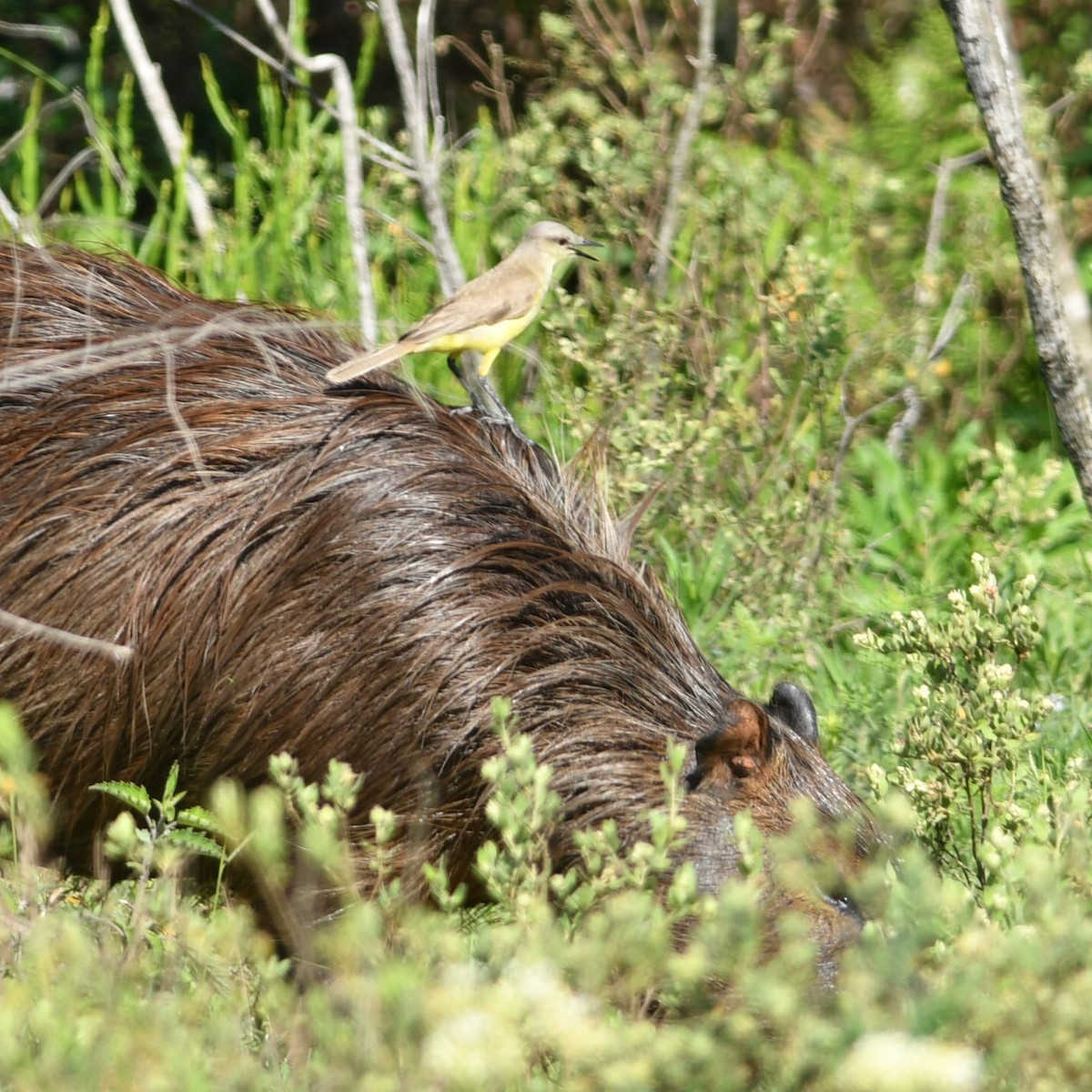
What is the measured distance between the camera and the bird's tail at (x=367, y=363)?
379 cm

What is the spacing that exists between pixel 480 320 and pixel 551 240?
72 cm

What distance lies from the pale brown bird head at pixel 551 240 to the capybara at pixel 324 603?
3.20ft

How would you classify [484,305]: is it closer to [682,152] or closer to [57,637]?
[57,637]

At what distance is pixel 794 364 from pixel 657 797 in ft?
11.4

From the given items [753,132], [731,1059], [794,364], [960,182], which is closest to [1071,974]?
[731,1059]

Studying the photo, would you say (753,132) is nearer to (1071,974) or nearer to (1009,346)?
A: (1009,346)

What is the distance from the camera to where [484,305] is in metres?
4.24

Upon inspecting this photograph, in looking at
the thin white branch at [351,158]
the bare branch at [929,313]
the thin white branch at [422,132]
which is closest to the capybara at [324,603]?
the thin white branch at [351,158]

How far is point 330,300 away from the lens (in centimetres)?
625

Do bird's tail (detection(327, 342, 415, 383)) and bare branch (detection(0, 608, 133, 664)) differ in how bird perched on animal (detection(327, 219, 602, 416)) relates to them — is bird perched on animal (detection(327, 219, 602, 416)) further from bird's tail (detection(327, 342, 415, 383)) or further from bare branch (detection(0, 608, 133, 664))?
bare branch (detection(0, 608, 133, 664))

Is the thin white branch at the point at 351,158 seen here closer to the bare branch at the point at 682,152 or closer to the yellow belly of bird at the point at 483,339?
the bare branch at the point at 682,152

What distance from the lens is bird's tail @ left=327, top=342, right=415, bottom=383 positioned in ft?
12.4

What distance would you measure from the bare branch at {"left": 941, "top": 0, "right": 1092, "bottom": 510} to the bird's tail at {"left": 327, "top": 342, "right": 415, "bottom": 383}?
5.01ft

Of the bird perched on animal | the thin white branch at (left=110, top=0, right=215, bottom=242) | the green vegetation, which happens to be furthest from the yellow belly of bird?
the thin white branch at (left=110, top=0, right=215, bottom=242)
